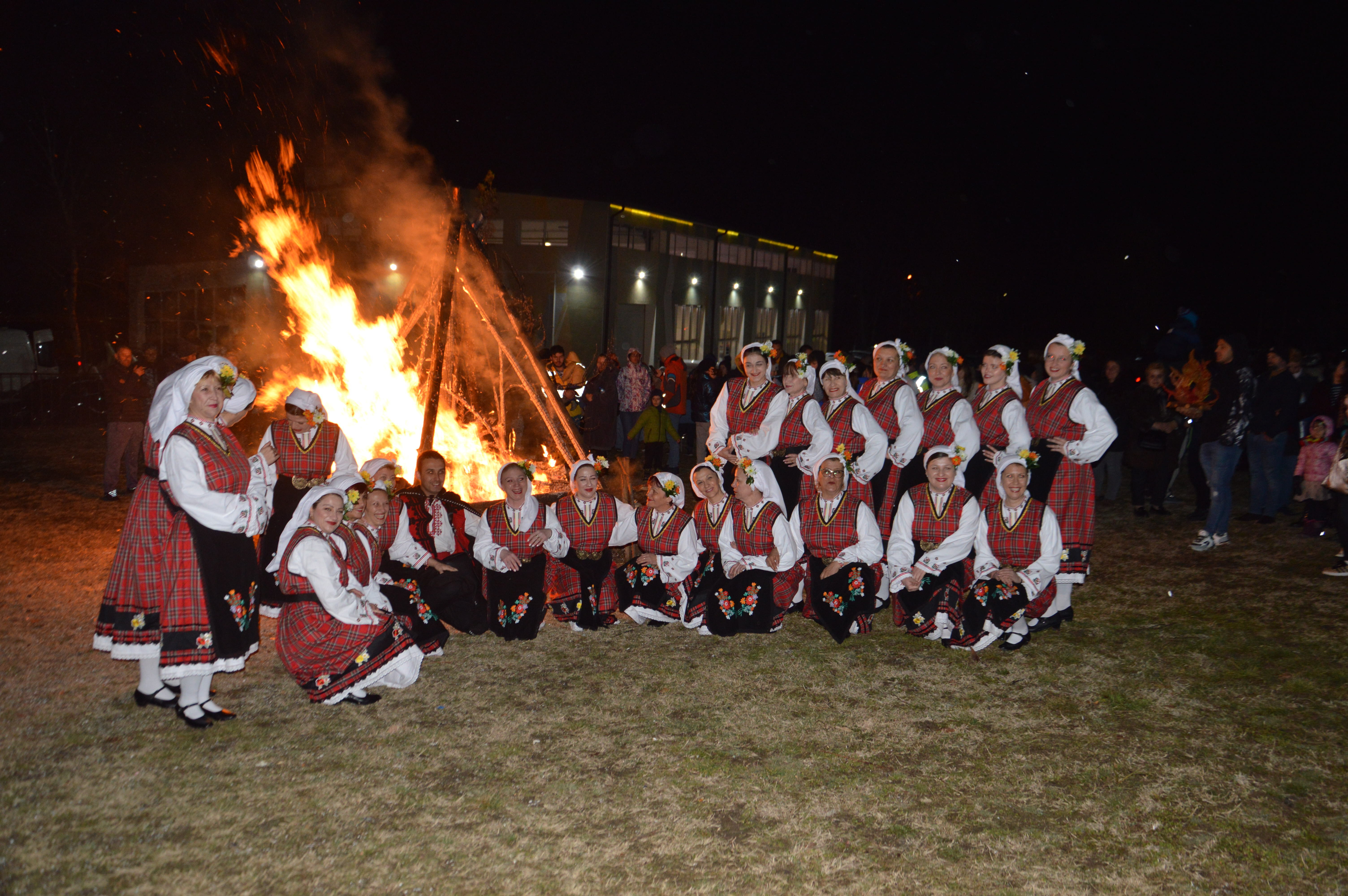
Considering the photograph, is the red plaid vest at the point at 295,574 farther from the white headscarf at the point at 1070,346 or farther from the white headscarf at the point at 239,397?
the white headscarf at the point at 1070,346

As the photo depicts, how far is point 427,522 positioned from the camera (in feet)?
20.0

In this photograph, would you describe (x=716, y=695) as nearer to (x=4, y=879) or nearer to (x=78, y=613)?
(x=4, y=879)

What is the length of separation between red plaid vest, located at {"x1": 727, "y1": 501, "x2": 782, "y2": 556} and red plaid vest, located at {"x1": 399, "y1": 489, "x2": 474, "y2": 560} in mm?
1408

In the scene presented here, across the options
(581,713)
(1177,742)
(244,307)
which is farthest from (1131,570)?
(244,307)

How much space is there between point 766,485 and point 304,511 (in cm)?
298

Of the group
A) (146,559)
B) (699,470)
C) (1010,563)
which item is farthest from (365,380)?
(1010,563)

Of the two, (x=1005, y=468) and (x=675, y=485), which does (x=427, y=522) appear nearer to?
(x=675, y=485)

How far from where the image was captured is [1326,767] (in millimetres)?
4176

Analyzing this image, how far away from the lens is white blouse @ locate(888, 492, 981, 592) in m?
5.79

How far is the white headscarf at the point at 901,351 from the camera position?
6.66 meters

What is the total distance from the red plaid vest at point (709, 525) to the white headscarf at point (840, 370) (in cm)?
123

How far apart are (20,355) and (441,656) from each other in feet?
76.4

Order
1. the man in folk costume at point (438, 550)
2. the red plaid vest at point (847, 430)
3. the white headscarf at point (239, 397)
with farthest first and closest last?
the red plaid vest at point (847, 430), the man in folk costume at point (438, 550), the white headscarf at point (239, 397)

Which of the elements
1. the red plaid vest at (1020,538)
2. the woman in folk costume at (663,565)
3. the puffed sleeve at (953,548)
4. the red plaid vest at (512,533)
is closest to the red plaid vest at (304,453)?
the red plaid vest at (512,533)
